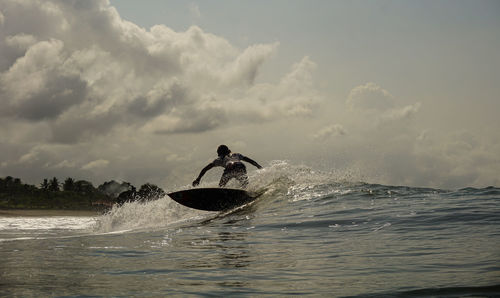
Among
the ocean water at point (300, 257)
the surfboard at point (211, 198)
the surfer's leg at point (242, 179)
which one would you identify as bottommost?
the ocean water at point (300, 257)

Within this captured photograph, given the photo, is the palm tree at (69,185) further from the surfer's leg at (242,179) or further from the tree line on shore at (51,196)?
the surfer's leg at (242,179)

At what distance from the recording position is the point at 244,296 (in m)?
3.78

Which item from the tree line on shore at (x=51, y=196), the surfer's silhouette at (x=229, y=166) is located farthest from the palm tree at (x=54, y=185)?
the surfer's silhouette at (x=229, y=166)

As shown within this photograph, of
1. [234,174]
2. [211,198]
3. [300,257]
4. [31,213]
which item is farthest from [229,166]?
[31,213]

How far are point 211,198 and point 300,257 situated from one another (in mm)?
7808

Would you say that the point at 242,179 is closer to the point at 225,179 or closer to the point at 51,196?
the point at 225,179

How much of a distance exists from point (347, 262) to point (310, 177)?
1102 centimetres

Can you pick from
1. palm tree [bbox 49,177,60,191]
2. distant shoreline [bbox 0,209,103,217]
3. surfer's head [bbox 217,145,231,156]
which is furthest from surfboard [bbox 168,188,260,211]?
palm tree [bbox 49,177,60,191]

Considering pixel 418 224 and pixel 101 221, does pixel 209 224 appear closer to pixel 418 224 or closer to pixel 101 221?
pixel 418 224

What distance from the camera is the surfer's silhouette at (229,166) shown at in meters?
15.0

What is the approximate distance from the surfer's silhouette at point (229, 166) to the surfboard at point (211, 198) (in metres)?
1.32

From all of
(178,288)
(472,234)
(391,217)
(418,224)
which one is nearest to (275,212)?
(391,217)

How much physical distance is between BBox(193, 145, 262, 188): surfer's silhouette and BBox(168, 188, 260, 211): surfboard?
132 centimetres

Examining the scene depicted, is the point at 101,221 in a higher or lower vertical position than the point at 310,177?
lower
